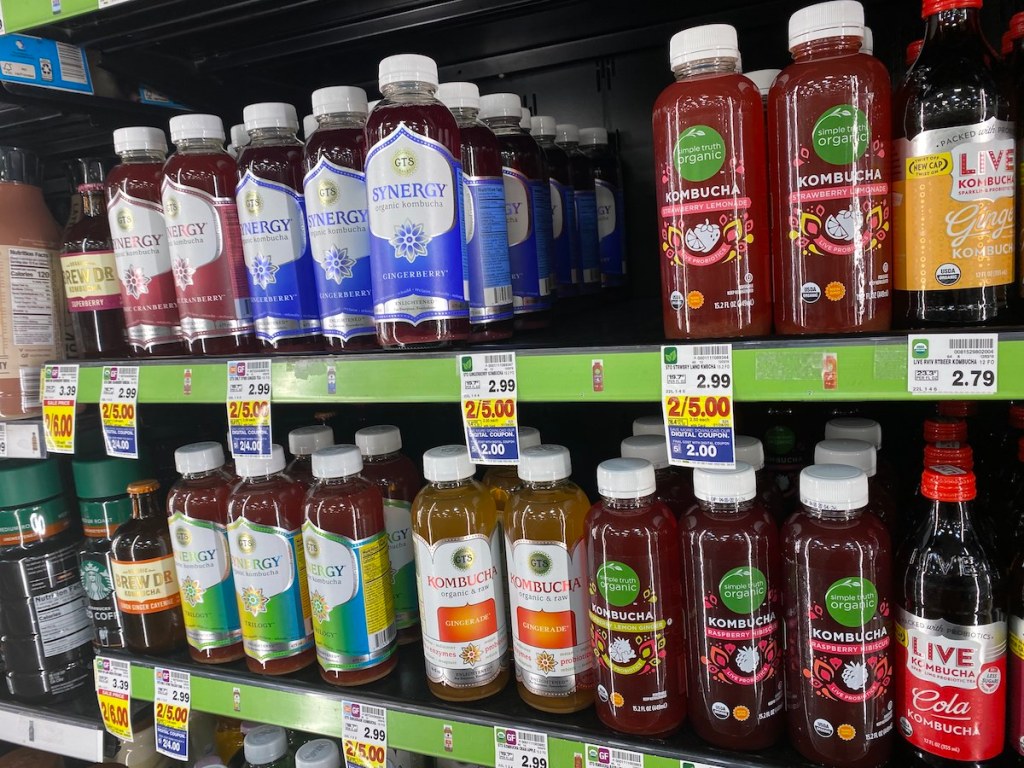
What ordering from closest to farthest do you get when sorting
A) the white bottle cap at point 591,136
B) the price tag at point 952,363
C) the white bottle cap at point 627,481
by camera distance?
the price tag at point 952,363 < the white bottle cap at point 627,481 < the white bottle cap at point 591,136

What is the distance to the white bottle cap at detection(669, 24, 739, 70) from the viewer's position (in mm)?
806

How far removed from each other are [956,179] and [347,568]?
91cm

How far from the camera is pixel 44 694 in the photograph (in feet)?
4.72

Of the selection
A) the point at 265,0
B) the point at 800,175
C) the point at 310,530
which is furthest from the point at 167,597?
the point at 800,175

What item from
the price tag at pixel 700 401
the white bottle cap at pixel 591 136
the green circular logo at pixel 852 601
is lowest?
the green circular logo at pixel 852 601

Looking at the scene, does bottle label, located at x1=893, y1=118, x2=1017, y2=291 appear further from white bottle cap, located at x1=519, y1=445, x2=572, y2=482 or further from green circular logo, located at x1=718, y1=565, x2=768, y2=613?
white bottle cap, located at x1=519, y1=445, x2=572, y2=482

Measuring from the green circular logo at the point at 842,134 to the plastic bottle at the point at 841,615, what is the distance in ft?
1.13

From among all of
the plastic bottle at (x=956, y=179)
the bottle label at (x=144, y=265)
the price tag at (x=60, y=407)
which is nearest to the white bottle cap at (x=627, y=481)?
the plastic bottle at (x=956, y=179)

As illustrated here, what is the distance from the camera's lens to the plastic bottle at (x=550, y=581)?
1.00 meters

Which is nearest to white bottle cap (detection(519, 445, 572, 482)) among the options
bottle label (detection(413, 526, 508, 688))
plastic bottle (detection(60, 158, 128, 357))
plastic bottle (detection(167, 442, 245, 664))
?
bottle label (detection(413, 526, 508, 688))

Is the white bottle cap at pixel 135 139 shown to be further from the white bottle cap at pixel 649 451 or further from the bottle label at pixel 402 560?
the white bottle cap at pixel 649 451

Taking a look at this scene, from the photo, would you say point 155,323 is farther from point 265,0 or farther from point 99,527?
point 265,0

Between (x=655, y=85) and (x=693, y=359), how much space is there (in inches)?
32.0

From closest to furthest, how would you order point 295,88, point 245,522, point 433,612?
point 433,612, point 245,522, point 295,88
